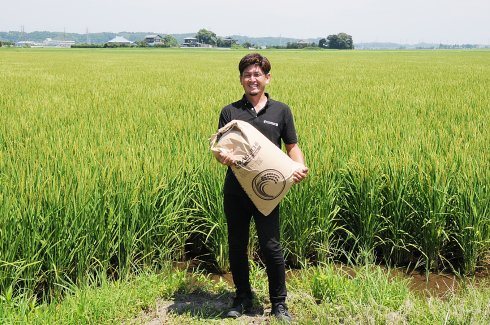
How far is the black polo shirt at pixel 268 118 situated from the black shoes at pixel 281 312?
0.79m

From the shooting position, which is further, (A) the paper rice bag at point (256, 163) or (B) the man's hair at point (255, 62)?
(B) the man's hair at point (255, 62)

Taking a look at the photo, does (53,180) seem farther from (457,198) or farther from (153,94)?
(153,94)

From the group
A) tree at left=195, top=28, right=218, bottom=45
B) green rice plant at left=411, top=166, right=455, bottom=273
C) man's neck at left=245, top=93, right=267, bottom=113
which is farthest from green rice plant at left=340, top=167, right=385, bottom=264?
tree at left=195, top=28, right=218, bottom=45

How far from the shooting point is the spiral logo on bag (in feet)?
7.07

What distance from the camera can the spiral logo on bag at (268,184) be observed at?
216 cm

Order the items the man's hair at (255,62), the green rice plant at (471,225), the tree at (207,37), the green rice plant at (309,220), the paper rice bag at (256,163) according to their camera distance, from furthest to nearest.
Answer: the tree at (207,37)
the green rice plant at (309,220)
the green rice plant at (471,225)
the man's hair at (255,62)
the paper rice bag at (256,163)

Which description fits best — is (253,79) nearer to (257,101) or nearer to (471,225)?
(257,101)

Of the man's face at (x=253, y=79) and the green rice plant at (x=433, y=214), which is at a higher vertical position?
the man's face at (x=253, y=79)

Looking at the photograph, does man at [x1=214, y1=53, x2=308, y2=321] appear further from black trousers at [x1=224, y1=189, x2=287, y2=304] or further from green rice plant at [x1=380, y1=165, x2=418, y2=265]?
green rice plant at [x1=380, y1=165, x2=418, y2=265]

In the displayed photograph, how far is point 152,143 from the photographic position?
439 cm

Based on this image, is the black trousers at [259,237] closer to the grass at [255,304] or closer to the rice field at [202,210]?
the grass at [255,304]

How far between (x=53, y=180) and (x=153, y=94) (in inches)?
273

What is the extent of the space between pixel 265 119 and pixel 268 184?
331mm

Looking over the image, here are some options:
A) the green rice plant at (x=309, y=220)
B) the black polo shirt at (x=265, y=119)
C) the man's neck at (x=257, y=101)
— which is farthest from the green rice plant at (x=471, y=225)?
the man's neck at (x=257, y=101)
